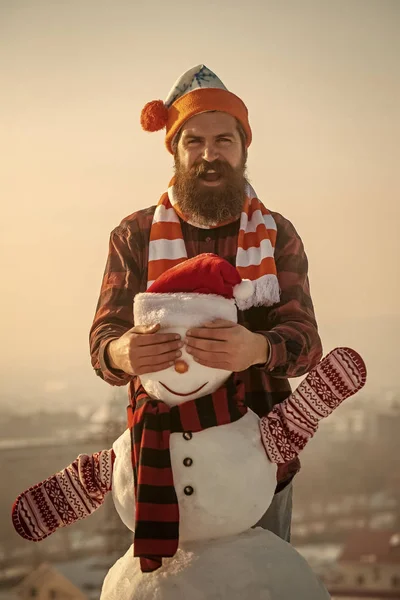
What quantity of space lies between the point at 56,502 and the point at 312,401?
0.47 metres

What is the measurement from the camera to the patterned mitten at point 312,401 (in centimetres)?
117

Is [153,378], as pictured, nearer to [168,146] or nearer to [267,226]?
[267,226]

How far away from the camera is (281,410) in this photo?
1.21 meters

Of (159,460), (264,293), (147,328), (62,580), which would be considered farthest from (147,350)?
(62,580)

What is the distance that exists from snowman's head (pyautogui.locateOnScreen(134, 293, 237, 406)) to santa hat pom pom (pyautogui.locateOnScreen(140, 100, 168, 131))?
1.41 feet

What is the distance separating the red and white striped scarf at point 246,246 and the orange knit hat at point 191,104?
0.13 meters

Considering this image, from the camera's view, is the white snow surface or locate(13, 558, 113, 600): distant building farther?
locate(13, 558, 113, 600): distant building

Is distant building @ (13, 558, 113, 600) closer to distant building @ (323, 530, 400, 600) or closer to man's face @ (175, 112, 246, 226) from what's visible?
distant building @ (323, 530, 400, 600)

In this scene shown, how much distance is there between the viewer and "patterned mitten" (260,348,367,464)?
1.17 meters

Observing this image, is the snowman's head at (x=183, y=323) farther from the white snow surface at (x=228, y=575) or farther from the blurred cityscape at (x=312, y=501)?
the blurred cityscape at (x=312, y=501)

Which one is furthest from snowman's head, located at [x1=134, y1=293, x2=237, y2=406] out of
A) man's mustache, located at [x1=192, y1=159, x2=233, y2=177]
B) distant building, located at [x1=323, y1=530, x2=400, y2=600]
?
distant building, located at [x1=323, y1=530, x2=400, y2=600]

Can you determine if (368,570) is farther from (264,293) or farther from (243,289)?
(243,289)

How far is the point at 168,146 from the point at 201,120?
0.11 meters

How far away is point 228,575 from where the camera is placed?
1.10m
